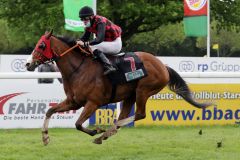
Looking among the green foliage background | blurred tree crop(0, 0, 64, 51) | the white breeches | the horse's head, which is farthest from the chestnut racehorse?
blurred tree crop(0, 0, 64, 51)

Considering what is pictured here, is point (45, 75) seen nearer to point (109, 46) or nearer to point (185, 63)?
point (109, 46)

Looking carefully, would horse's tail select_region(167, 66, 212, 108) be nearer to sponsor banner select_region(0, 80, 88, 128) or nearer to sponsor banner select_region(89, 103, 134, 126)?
sponsor banner select_region(89, 103, 134, 126)

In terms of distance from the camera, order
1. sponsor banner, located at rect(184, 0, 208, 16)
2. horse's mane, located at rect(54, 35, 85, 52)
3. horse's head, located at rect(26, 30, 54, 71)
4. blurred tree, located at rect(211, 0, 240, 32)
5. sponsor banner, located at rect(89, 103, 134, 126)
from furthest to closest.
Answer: blurred tree, located at rect(211, 0, 240, 32) < sponsor banner, located at rect(184, 0, 208, 16) < sponsor banner, located at rect(89, 103, 134, 126) < horse's mane, located at rect(54, 35, 85, 52) < horse's head, located at rect(26, 30, 54, 71)

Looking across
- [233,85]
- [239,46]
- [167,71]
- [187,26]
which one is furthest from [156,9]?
[239,46]

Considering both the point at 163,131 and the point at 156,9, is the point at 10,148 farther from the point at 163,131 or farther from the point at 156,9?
the point at 156,9

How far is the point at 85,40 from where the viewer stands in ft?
29.4

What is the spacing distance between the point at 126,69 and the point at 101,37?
2.40 ft

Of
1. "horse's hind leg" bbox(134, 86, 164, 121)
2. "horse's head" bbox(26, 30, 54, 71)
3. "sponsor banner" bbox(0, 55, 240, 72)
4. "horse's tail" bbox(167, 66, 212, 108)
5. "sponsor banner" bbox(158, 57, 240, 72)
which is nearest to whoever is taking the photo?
"horse's head" bbox(26, 30, 54, 71)

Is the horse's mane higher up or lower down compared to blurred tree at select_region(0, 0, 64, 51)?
higher up

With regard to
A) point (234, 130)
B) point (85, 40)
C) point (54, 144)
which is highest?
point (85, 40)

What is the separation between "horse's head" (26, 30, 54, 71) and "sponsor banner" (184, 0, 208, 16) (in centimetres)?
1211

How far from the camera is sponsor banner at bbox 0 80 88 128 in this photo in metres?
12.1

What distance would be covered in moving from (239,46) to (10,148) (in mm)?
61473

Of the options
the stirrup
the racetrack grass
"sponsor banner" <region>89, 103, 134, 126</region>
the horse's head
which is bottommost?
"sponsor banner" <region>89, 103, 134, 126</region>
